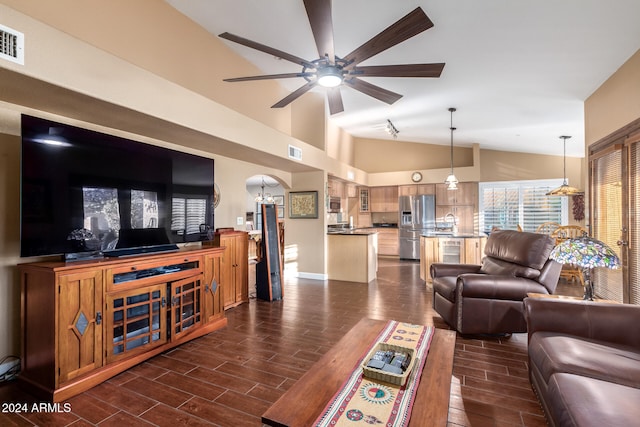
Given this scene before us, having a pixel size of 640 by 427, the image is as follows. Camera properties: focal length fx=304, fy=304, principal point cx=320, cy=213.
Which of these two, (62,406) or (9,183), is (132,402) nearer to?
(62,406)

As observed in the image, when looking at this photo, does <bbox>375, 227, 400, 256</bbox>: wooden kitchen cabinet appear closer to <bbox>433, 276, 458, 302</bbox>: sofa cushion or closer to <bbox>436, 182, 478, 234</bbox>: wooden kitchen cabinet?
<bbox>436, 182, 478, 234</bbox>: wooden kitchen cabinet

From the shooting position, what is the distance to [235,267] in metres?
4.36

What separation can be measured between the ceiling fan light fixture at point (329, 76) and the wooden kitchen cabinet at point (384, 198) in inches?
259

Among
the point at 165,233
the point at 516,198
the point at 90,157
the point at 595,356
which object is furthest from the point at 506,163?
the point at 90,157

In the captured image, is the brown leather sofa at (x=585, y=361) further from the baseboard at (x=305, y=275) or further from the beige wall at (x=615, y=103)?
the baseboard at (x=305, y=275)

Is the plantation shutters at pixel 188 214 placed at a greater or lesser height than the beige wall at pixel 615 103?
lesser

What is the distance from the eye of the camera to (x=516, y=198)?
775 cm

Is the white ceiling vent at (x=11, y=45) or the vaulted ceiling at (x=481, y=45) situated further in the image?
the vaulted ceiling at (x=481, y=45)

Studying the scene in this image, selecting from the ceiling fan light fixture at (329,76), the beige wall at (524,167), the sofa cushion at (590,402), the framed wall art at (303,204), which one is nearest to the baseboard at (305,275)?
the framed wall art at (303,204)

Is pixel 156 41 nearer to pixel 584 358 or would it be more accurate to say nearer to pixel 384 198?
pixel 584 358

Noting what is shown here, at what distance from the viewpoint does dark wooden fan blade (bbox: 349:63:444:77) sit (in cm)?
241

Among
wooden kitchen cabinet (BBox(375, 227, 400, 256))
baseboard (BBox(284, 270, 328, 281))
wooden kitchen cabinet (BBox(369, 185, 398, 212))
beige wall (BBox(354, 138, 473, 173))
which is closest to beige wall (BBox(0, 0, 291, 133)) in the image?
baseboard (BBox(284, 270, 328, 281))

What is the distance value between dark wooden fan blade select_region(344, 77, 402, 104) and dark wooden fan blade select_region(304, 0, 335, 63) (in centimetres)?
44

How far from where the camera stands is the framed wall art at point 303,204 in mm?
5953
